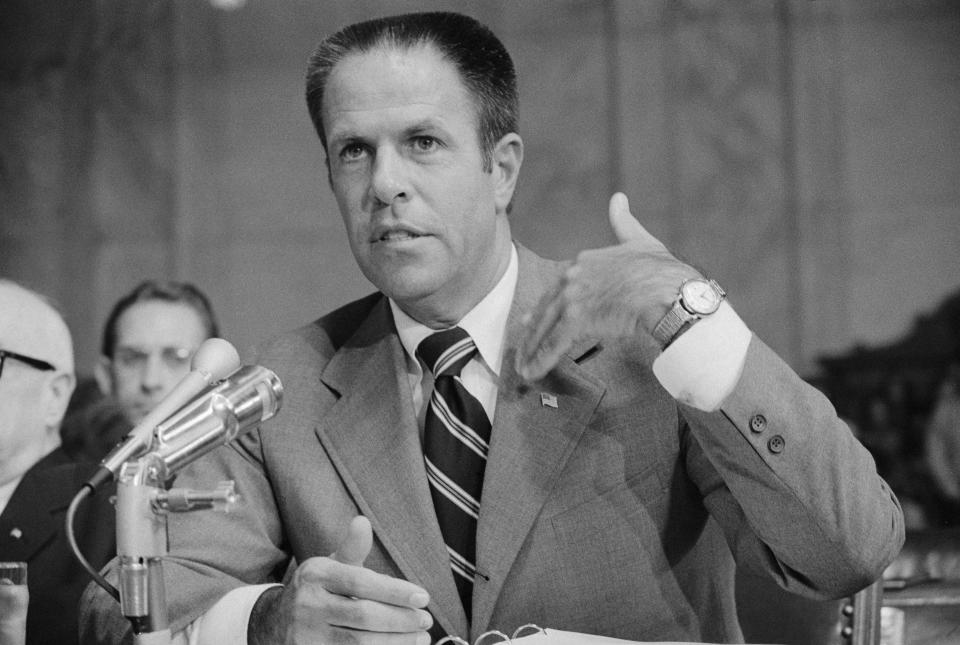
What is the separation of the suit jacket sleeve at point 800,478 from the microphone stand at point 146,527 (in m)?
0.63

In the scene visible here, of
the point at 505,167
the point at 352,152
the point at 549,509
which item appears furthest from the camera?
the point at 505,167

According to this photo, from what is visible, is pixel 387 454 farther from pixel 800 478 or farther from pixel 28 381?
pixel 28 381

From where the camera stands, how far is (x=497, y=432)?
1630 mm

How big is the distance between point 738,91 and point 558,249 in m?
1.05

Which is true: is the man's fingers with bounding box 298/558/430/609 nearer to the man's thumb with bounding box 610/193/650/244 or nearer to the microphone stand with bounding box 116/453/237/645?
the microphone stand with bounding box 116/453/237/645

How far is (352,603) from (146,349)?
7.35 ft

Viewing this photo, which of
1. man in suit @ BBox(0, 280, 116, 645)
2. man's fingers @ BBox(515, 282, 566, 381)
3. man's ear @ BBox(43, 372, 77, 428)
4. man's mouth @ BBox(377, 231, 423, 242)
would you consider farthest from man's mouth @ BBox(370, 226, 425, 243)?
man's ear @ BBox(43, 372, 77, 428)

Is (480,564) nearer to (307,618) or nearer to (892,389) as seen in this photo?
(307,618)

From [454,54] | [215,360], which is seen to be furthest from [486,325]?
[215,360]

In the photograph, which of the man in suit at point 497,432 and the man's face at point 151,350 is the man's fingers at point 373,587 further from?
the man's face at point 151,350

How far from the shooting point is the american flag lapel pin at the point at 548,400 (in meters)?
1.66

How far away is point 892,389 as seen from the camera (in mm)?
5078

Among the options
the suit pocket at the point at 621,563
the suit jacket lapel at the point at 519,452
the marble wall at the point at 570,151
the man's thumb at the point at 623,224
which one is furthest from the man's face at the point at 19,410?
the marble wall at the point at 570,151

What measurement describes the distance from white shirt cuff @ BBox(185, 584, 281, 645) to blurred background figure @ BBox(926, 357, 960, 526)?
3.93 m
